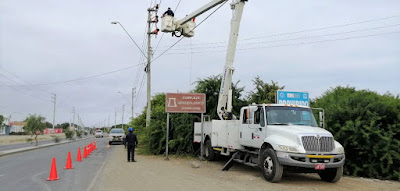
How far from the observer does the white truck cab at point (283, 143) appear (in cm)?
988

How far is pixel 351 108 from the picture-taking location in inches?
516

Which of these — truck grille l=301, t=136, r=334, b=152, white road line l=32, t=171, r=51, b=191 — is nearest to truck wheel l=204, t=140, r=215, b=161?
truck grille l=301, t=136, r=334, b=152

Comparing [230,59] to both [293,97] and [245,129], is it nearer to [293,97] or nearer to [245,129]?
[293,97]

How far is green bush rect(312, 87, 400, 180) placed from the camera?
1211 cm

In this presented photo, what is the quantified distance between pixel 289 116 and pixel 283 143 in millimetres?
1679

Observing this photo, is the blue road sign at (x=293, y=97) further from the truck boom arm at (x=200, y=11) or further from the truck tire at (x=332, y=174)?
the truck boom arm at (x=200, y=11)

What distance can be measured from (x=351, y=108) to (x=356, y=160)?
2.00 m

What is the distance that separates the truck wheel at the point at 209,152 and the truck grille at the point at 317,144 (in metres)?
6.94

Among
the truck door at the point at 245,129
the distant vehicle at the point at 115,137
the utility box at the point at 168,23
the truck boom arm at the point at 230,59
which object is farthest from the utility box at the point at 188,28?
the distant vehicle at the point at 115,137

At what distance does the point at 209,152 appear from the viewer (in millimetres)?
16641

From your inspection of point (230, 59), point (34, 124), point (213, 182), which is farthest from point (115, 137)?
point (213, 182)

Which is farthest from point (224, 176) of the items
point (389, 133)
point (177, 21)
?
point (177, 21)

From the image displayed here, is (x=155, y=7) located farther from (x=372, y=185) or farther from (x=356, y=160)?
(x=372, y=185)

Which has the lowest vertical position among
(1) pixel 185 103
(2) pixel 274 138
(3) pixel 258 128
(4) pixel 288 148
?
(4) pixel 288 148
